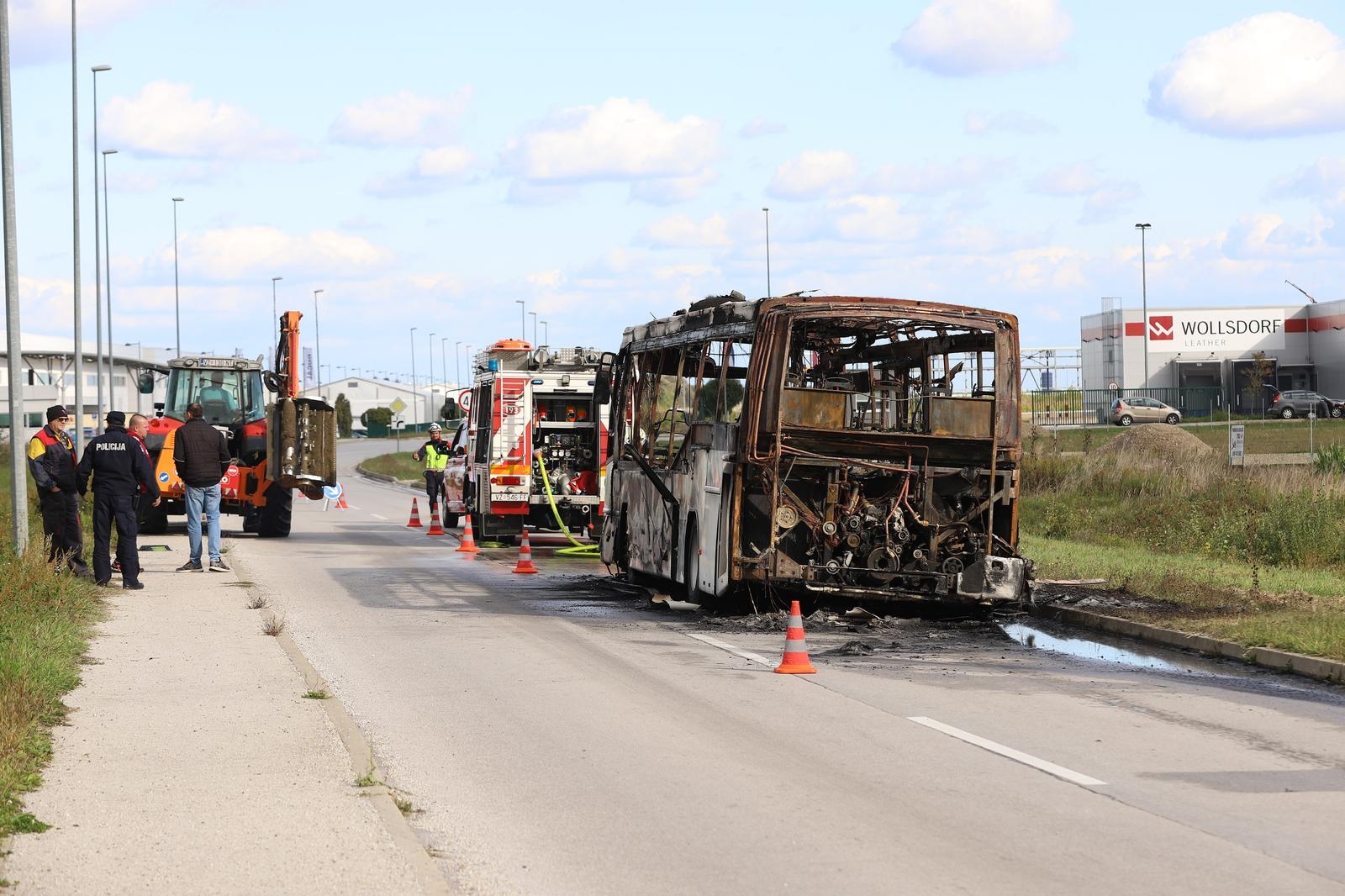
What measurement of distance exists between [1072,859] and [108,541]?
13.6m

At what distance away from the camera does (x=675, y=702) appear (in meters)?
10.8

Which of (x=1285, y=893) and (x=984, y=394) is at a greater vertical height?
(x=984, y=394)

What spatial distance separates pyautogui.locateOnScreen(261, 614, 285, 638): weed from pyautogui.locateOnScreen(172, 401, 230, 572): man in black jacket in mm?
4440

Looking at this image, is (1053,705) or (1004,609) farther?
(1004,609)

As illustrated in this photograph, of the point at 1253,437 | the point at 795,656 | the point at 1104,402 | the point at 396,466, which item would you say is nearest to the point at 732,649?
the point at 795,656

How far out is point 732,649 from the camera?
13.7 m

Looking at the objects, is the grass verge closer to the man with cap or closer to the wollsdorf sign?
the man with cap

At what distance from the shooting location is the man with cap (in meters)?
17.0

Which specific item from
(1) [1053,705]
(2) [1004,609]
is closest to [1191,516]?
(2) [1004,609]

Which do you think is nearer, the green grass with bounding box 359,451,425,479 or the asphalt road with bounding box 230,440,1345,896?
the asphalt road with bounding box 230,440,1345,896

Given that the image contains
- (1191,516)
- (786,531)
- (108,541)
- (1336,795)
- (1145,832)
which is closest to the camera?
(1145,832)

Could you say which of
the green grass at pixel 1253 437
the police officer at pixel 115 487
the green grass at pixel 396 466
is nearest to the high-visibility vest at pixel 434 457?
the green grass at pixel 1253 437

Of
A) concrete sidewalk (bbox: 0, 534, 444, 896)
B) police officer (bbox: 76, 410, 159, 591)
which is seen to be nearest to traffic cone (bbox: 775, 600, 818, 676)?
concrete sidewalk (bbox: 0, 534, 444, 896)

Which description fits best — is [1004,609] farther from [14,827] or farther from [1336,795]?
[14,827]
